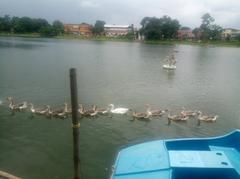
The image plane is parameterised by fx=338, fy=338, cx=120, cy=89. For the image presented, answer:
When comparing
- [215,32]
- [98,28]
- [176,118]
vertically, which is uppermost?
[98,28]

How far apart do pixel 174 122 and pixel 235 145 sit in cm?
904

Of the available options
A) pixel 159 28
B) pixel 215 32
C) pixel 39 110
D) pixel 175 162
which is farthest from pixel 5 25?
pixel 175 162

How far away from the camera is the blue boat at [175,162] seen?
9.88m

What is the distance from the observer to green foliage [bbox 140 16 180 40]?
13762 centimetres

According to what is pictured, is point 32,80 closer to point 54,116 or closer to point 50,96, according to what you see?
point 50,96

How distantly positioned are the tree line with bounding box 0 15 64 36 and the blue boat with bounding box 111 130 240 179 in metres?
161

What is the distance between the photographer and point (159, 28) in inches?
5389

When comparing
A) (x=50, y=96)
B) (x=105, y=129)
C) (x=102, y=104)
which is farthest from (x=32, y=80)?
(x=105, y=129)

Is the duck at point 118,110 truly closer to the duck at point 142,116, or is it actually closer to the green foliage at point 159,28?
the duck at point 142,116

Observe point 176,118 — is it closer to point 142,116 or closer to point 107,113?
point 142,116

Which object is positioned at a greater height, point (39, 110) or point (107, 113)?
point (39, 110)

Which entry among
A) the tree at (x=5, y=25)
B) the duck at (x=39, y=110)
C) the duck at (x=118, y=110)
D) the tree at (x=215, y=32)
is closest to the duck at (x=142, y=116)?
the duck at (x=118, y=110)

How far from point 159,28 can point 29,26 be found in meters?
76.4

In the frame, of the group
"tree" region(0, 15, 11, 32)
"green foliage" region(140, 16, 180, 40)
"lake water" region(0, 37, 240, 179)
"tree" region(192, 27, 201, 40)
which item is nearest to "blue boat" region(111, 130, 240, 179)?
"lake water" region(0, 37, 240, 179)
